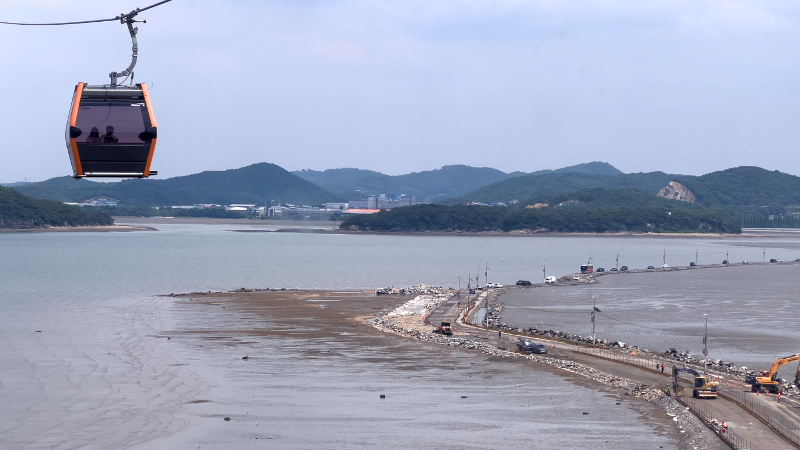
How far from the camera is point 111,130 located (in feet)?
39.7

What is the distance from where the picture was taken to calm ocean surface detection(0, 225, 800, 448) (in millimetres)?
29125

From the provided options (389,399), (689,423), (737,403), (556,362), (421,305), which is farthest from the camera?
(421,305)

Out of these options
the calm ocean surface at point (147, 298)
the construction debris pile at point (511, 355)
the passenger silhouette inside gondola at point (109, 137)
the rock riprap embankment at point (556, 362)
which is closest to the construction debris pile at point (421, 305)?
the rock riprap embankment at point (556, 362)

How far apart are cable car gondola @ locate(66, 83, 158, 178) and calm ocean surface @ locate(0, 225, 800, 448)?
51.1 ft

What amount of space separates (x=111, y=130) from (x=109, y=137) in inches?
4.1

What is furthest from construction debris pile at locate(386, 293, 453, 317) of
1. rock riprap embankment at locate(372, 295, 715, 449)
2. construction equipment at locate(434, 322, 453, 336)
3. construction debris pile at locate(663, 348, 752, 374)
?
construction debris pile at locate(663, 348, 752, 374)

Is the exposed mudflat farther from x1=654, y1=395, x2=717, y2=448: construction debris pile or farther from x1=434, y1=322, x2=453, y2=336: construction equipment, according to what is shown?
x1=434, y1=322, x2=453, y2=336: construction equipment

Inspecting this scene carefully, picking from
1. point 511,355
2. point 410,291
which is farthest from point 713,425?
point 410,291

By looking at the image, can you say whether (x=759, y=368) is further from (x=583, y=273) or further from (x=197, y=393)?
(x=583, y=273)

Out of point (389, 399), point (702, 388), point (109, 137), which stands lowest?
point (389, 399)

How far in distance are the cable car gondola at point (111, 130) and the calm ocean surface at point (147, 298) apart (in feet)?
51.1

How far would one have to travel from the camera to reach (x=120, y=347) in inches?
1679

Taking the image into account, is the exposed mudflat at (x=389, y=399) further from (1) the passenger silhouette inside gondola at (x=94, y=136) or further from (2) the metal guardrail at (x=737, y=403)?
(1) the passenger silhouette inside gondola at (x=94, y=136)

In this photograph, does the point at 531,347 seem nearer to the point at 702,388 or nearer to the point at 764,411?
the point at 702,388
